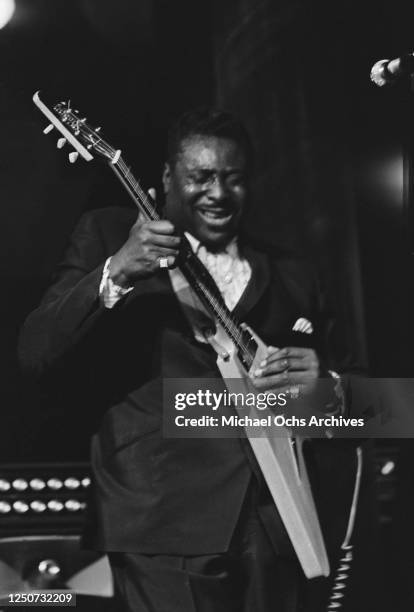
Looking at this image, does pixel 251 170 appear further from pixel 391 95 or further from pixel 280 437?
pixel 280 437

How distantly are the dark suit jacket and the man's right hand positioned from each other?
0.07 m

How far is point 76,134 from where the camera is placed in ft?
6.51

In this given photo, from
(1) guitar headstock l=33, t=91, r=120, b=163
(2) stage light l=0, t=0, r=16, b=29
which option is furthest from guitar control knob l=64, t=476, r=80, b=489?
(2) stage light l=0, t=0, r=16, b=29

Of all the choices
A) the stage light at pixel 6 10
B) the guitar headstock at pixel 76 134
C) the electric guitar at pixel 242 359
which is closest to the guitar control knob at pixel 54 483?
the electric guitar at pixel 242 359

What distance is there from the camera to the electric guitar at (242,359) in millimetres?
1915

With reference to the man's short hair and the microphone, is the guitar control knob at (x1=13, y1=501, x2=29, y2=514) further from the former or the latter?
the microphone

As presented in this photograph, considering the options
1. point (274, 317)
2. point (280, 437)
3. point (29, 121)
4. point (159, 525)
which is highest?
point (29, 121)

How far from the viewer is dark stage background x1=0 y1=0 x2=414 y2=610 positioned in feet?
7.39

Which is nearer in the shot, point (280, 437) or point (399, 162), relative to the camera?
point (280, 437)

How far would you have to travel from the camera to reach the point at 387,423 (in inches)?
88.0

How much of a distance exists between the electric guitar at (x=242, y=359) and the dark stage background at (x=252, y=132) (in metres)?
0.20

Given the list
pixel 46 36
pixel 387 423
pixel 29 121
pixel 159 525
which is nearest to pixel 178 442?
pixel 159 525

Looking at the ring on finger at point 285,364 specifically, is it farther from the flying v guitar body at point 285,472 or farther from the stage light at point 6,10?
the stage light at point 6,10

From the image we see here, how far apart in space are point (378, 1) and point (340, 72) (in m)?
0.20
